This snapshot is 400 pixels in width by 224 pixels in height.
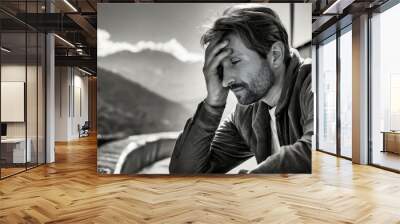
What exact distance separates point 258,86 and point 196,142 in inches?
51.2

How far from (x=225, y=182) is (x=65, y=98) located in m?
11.2

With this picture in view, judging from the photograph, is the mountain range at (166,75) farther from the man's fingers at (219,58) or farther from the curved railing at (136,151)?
the curved railing at (136,151)

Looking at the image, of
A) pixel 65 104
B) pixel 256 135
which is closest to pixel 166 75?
pixel 256 135

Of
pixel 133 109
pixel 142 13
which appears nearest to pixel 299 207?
pixel 133 109

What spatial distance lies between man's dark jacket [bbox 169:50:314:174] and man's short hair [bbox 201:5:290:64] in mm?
409

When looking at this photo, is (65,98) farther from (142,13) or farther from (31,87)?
(142,13)

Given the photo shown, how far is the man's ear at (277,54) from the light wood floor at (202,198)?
1.82m

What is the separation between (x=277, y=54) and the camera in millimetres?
6035

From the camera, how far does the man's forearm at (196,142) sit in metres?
6.07

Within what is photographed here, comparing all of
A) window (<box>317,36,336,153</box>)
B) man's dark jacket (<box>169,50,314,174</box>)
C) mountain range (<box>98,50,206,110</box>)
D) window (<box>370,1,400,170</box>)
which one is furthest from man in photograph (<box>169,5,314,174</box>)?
window (<box>317,36,336,153</box>)

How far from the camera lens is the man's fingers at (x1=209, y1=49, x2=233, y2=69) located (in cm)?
600

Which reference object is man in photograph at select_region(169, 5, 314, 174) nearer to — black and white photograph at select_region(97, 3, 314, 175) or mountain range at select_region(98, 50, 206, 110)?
black and white photograph at select_region(97, 3, 314, 175)

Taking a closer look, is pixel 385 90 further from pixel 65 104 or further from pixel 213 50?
pixel 65 104

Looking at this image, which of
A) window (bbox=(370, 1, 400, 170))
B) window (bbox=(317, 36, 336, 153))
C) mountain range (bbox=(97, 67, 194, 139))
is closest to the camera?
mountain range (bbox=(97, 67, 194, 139))
